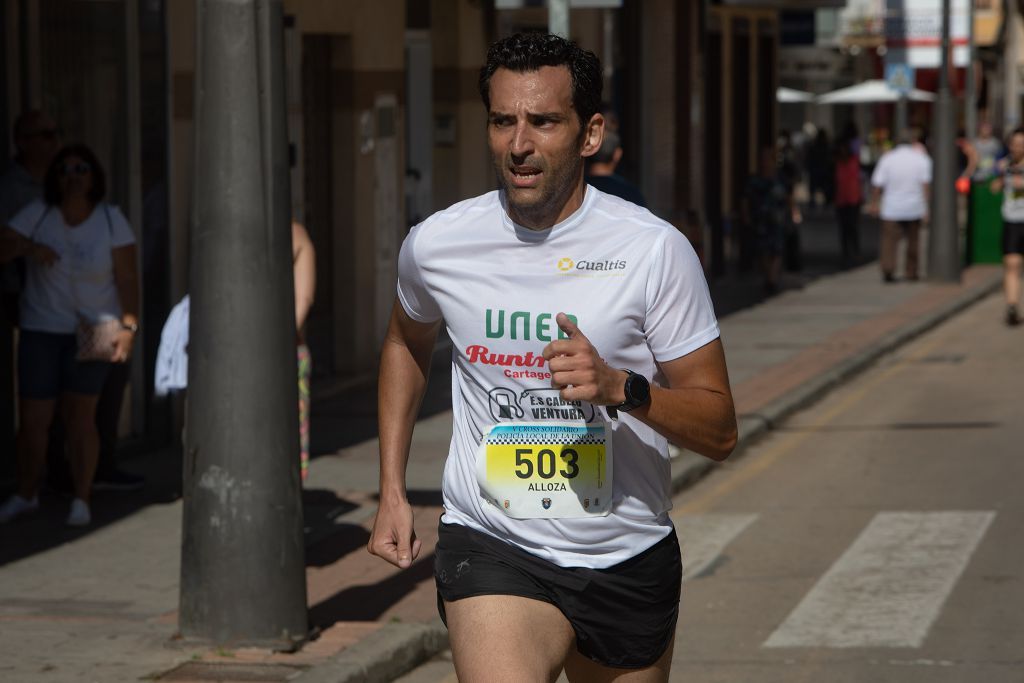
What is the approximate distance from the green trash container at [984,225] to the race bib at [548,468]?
23.0 m

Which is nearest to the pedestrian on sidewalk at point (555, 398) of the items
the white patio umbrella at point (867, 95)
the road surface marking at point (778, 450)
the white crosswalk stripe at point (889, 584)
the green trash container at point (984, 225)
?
the white crosswalk stripe at point (889, 584)

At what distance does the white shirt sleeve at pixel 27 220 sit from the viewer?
31.7 ft

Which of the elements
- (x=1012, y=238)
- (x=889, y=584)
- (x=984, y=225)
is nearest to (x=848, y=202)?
(x=984, y=225)

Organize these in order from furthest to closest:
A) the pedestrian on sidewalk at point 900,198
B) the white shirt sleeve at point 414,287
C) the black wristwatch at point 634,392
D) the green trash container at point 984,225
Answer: the green trash container at point 984,225 → the pedestrian on sidewalk at point 900,198 → the white shirt sleeve at point 414,287 → the black wristwatch at point 634,392

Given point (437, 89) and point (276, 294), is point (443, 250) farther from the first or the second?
point (437, 89)

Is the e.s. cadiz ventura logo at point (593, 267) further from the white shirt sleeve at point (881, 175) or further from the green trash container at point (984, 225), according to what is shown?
the green trash container at point (984, 225)

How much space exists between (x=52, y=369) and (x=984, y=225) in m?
19.8

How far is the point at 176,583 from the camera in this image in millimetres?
8430

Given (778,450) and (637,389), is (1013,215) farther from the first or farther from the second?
(637,389)

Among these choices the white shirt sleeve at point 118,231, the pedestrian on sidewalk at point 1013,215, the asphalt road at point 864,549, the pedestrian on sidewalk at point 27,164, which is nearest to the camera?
the asphalt road at point 864,549

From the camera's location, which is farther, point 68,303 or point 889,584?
point 68,303

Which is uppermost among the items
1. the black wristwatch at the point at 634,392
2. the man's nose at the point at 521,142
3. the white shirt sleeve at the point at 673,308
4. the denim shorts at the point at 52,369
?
the man's nose at the point at 521,142

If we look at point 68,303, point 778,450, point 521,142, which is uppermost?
point 521,142

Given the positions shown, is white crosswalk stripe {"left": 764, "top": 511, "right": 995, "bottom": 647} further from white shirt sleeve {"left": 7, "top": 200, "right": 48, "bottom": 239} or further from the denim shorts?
white shirt sleeve {"left": 7, "top": 200, "right": 48, "bottom": 239}
